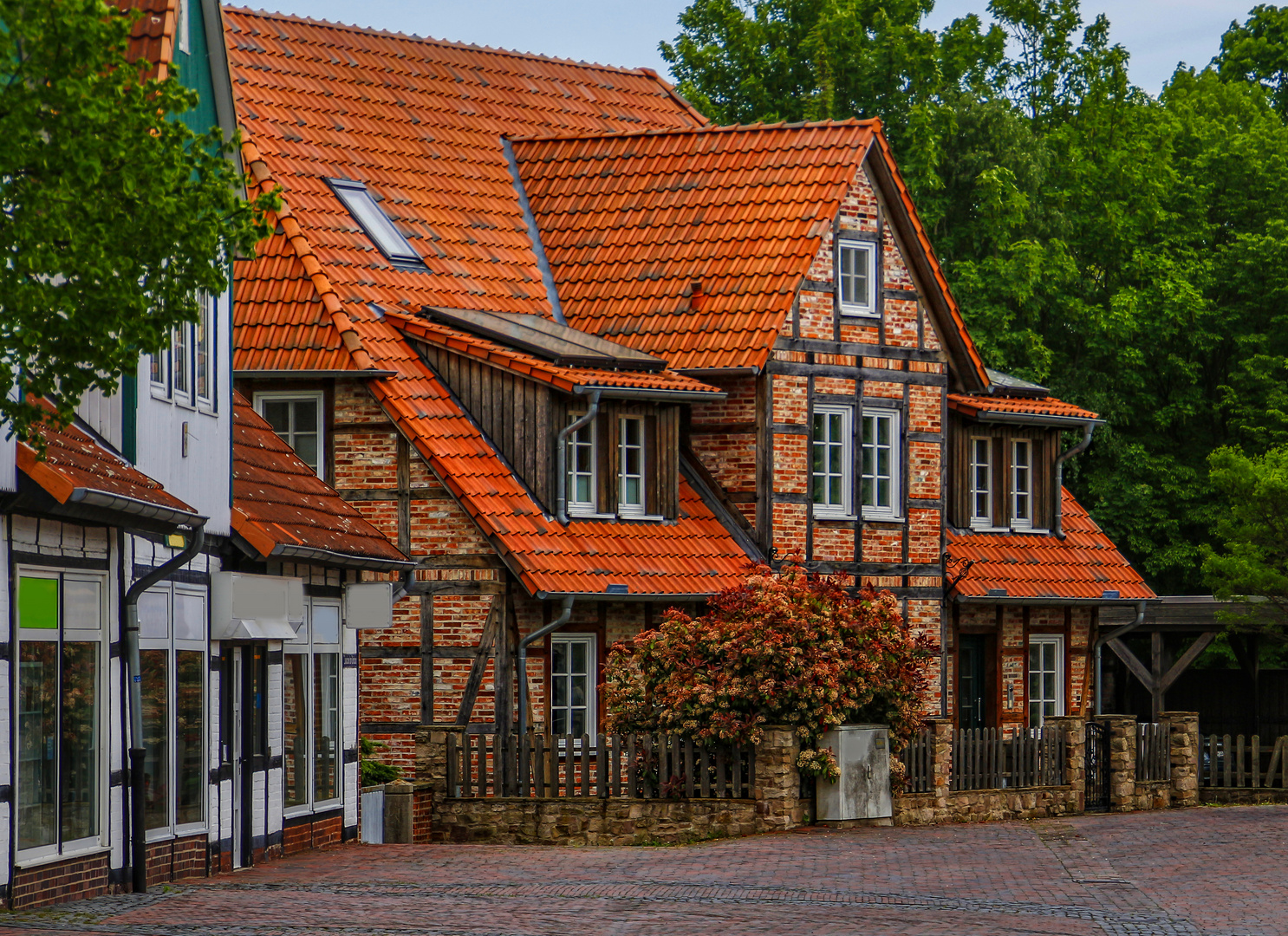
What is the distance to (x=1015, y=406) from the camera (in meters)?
31.3

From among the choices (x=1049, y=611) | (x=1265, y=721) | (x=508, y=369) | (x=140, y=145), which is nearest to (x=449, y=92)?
(x=508, y=369)

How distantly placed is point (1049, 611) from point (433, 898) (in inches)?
717

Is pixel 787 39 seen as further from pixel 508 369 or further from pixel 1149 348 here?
pixel 508 369

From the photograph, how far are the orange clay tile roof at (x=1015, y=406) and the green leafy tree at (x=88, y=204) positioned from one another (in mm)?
20025

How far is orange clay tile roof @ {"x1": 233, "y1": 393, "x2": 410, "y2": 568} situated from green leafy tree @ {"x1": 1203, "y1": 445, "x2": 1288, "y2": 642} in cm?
1560

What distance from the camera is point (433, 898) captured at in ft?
51.5

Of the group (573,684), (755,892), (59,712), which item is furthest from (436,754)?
(59,712)

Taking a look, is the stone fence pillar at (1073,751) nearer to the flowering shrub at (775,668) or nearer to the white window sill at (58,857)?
the flowering shrub at (775,668)

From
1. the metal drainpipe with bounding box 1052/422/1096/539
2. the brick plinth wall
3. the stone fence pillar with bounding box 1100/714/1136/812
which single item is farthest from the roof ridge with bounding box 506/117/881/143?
the brick plinth wall

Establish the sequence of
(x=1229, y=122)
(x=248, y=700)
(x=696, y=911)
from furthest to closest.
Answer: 1. (x=1229, y=122)
2. (x=248, y=700)
3. (x=696, y=911)

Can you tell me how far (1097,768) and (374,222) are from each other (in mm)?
11577

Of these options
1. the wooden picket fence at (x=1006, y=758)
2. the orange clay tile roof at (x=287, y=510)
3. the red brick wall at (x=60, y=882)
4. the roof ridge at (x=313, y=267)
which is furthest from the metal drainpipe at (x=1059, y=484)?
the red brick wall at (x=60, y=882)

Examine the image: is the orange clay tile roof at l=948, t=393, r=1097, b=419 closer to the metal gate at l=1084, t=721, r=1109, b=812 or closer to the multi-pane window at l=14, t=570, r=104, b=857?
the metal gate at l=1084, t=721, r=1109, b=812

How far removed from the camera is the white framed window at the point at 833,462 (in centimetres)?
2794
